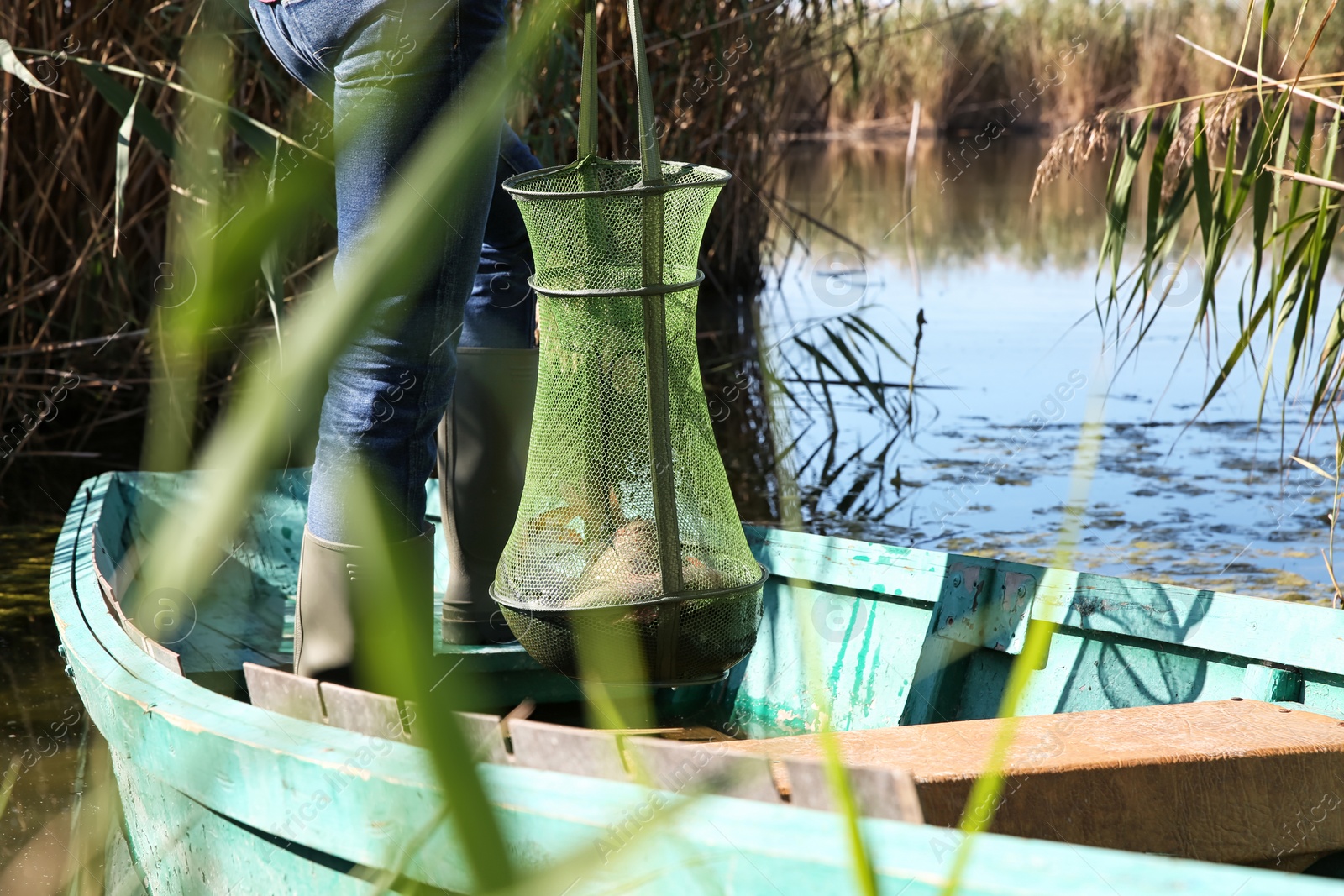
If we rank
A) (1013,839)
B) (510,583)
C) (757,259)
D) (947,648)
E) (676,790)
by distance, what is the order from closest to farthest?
(1013,839) → (676,790) → (510,583) → (947,648) → (757,259)

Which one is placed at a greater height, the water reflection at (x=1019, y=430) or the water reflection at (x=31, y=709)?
the water reflection at (x=1019, y=430)

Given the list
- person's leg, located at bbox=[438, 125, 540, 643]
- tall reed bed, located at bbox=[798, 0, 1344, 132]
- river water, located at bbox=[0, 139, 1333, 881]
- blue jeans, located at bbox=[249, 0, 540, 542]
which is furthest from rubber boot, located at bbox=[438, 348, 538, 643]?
tall reed bed, located at bbox=[798, 0, 1344, 132]

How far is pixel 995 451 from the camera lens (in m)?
4.39

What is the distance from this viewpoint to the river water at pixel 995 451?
9.70 ft

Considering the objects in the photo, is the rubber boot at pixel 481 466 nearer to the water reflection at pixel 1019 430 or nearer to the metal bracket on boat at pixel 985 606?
the water reflection at pixel 1019 430

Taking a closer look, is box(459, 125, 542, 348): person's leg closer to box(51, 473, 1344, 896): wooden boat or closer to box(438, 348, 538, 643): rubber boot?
box(438, 348, 538, 643): rubber boot

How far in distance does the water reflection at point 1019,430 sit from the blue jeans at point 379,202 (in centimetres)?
44

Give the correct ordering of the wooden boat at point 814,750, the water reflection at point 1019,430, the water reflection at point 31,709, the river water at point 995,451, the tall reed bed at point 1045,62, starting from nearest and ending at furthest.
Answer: the wooden boat at point 814,750
the water reflection at point 31,709
the river water at point 995,451
the water reflection at point 1019,430
the tall reed bed at point 1045,62

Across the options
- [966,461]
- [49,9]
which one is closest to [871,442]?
[966,461]

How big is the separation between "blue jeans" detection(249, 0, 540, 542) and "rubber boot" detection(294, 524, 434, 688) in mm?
21

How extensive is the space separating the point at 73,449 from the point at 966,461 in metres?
2.77

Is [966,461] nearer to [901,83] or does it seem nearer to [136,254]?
[136,254]

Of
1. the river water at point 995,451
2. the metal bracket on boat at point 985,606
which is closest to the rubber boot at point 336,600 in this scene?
the river water at point 995,451

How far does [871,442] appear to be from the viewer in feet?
15.1
